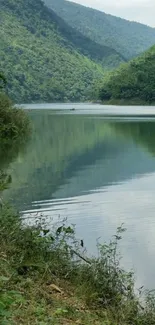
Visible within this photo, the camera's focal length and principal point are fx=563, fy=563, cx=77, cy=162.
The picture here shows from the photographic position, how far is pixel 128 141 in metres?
35.8

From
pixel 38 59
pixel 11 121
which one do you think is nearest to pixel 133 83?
pixel 38 59

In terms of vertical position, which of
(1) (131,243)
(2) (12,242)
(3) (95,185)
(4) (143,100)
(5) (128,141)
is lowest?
(2) (12,242)

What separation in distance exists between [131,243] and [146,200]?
5.18 m

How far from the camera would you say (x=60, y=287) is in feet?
22.8

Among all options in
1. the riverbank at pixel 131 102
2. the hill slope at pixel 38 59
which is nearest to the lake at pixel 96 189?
the riverbank at pixel 131 102

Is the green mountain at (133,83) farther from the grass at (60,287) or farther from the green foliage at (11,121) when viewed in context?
the grass at (60,287)

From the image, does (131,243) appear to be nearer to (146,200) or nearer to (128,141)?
(146,200)

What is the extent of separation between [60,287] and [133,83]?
119 metres

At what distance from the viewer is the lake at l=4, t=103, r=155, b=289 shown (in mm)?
11023

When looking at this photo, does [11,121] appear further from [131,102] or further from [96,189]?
[131,102]

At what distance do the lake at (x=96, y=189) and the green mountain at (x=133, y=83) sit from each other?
85088 mm

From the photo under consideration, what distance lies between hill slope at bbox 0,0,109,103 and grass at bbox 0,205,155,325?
419 ft

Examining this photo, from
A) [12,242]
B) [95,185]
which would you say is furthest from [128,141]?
[12,242]

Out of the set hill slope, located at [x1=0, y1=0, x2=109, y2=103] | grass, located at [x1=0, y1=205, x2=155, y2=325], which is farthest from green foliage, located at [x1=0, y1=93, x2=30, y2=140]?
hill slope, located at [x1=0, y1=0, x2=109, y2=103]
